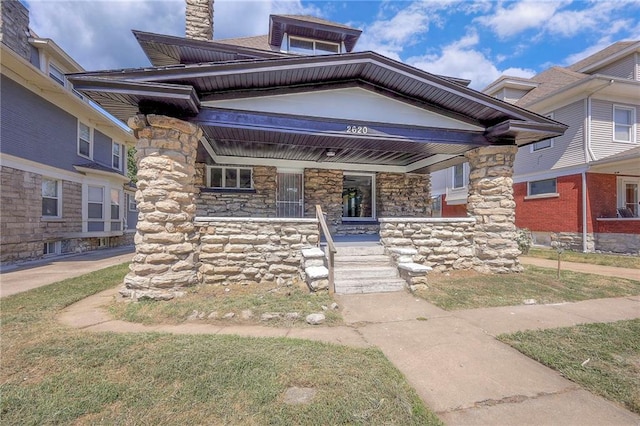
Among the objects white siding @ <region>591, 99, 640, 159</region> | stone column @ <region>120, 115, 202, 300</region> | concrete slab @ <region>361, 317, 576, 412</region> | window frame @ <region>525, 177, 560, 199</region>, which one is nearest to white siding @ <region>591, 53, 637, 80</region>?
white siding @ <region>591, 99, 640, 159</region>

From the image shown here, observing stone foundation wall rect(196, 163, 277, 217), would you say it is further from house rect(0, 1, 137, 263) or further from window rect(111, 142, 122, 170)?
window rect(111, 142, 122, 170)

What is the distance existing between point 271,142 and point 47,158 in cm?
953

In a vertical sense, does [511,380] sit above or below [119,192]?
below

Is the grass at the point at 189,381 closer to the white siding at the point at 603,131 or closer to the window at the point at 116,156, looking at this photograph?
the white siding at the point at 603,131

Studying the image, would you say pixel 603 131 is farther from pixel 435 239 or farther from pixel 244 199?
pixel 244 199

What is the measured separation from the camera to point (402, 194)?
10812mm

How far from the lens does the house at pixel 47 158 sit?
883 centimetres

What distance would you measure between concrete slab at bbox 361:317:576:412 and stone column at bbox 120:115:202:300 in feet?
11.6

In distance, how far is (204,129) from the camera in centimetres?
608

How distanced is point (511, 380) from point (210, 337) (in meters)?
3.19

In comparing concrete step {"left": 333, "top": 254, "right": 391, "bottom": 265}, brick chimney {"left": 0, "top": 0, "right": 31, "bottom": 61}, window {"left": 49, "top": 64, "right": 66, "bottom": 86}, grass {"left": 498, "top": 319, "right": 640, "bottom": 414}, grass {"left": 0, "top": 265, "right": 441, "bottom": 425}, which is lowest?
grass {"left": 498, "top": 319, "right": 640, "bottom": 414}

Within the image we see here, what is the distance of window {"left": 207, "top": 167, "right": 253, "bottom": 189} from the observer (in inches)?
374

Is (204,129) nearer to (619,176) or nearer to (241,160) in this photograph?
(241,160)

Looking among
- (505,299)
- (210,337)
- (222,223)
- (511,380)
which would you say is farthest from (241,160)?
(511,380)
